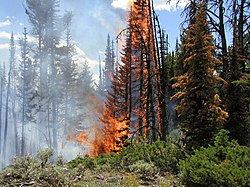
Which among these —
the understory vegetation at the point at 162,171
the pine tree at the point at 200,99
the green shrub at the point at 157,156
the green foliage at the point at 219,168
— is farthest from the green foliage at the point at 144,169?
the pine tree at the point at 200,99

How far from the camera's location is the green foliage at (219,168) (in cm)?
433

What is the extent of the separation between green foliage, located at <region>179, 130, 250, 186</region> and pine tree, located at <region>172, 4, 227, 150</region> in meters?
1.68

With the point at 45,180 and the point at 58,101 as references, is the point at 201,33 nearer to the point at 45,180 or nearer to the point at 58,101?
the point at 45,180

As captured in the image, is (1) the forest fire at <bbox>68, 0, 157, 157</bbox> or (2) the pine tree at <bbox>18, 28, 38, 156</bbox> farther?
(2) the pine tree at <bbox>18, 28, 38, 156</bbox>

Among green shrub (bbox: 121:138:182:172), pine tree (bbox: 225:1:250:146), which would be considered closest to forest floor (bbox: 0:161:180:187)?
green shrub (bbox: 121:138:182:172)

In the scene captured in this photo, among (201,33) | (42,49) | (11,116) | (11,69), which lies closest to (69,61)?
(42,49)

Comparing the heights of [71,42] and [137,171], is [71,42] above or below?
above

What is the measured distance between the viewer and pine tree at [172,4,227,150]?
7688 millimetres

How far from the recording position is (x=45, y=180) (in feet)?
16.7

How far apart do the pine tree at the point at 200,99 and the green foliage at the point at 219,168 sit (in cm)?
168

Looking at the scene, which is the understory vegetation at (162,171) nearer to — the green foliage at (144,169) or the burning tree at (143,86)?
the green foliage at (144,169)

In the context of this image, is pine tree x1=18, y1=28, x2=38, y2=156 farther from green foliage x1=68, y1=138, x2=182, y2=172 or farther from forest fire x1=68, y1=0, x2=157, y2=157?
green foliage x1=68, y1=138, x2=182, y2=172

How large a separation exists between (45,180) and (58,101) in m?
39.7

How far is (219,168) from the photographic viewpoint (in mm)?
4723
